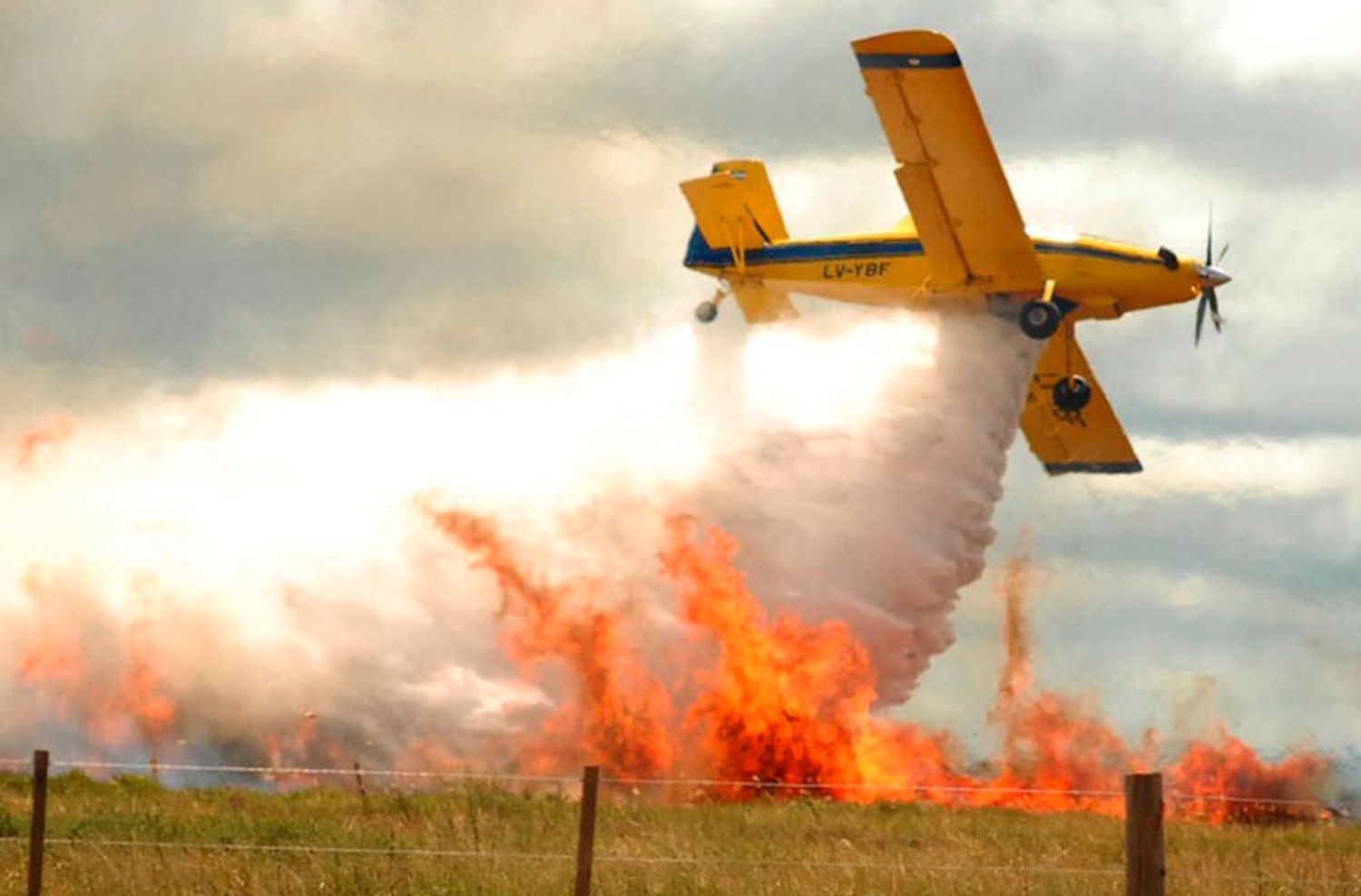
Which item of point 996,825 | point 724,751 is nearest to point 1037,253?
point 724,751

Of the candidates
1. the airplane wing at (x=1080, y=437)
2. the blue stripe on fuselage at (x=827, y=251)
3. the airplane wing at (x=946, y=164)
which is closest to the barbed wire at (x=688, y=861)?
the airplane wing at (x=946, y=164)

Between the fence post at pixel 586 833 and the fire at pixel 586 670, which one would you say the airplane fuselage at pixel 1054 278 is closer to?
the fire at pixel 586 670

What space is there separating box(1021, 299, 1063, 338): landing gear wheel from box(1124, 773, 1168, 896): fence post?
24743 mm

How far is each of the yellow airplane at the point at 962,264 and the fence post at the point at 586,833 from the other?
21.6 metres

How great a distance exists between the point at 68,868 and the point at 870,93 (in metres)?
20.7

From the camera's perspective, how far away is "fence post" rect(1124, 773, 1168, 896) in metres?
13.8

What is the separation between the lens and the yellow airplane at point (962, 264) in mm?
36531

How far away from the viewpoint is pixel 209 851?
2106cm

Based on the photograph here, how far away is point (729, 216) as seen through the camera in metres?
46.9

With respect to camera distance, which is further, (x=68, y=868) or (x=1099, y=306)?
(x=1099, y=306)

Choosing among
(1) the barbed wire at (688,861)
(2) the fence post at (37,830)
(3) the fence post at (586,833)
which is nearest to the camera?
(3) the fence post at (586,833)

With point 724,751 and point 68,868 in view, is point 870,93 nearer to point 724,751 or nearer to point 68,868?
point 724,751

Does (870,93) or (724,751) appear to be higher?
(870,93)

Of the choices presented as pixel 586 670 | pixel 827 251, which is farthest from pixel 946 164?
pixel 586 670
